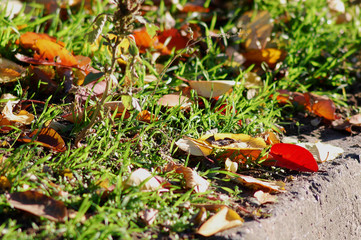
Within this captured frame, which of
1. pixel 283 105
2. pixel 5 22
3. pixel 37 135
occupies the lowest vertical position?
pixel 283 105

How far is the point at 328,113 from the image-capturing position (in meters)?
2.58

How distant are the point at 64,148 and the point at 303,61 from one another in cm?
193

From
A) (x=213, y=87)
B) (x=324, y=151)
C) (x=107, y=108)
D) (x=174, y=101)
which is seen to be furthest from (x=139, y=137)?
(x=324, y=151)

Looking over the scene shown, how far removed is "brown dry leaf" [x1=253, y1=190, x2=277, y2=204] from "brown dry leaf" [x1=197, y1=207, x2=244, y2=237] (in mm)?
196

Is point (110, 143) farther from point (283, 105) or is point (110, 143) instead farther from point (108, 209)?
point (283, 105)

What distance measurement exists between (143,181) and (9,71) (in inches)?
40.5

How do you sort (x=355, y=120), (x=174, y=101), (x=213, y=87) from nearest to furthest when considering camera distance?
(x=174, y=101), (x=213, y=87), (x=355, y=120)

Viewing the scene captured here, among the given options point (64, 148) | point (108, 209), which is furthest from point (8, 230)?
point (64, 148)

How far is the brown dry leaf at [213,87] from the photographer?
2.32 metres

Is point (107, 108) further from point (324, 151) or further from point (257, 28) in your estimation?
point (257, 28)

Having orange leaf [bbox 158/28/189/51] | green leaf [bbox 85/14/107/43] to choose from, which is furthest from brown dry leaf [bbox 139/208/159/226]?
orange leaf [bbox 158/28/189/51]

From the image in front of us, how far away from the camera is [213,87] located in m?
2.33

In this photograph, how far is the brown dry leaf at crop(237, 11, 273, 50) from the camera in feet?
10.2

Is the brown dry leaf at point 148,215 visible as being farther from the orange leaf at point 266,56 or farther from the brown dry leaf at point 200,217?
the orange leaf at point 266,56
